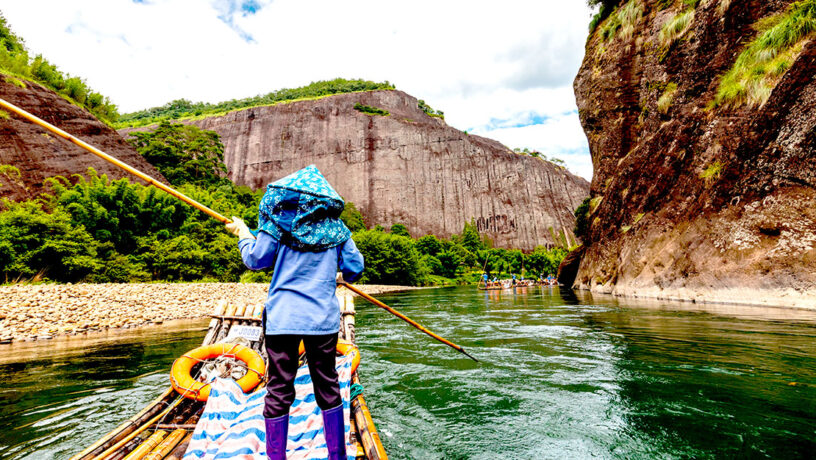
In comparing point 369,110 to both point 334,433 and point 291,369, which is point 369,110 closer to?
point 291,369

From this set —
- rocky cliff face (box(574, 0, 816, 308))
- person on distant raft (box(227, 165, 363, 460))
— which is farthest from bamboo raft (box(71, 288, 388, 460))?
rocky cliff face (box(574, 0, 816, 308))

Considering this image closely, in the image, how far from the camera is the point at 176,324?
1081 centimetres

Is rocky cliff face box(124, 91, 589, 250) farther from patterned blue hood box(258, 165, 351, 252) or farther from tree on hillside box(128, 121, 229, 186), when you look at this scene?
patterned blue hood box(258, 165, 351, 252)

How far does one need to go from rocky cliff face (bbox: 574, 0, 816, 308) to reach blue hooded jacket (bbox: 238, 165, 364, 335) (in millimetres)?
10470

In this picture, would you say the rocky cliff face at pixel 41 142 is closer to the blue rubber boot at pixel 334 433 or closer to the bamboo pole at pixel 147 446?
the bamboo pole at pixel 147 446

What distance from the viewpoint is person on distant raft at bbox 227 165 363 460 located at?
2264 millimetres

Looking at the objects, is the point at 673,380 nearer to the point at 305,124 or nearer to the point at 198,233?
the point at 198,233

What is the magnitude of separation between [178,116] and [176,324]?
Result: 88973 mm

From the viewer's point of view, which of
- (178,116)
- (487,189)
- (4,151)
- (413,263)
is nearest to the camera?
(4,151)

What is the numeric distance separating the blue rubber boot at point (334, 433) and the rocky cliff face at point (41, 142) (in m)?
27.0

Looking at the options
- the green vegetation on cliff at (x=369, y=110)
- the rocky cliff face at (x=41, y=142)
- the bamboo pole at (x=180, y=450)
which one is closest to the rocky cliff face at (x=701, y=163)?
the bamboo pole at (x=180, y=450)

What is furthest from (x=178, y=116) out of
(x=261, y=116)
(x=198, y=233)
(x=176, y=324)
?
(x=176, y=324)

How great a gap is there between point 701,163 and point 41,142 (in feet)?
120

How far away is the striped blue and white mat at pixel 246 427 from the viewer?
2.45 metres
